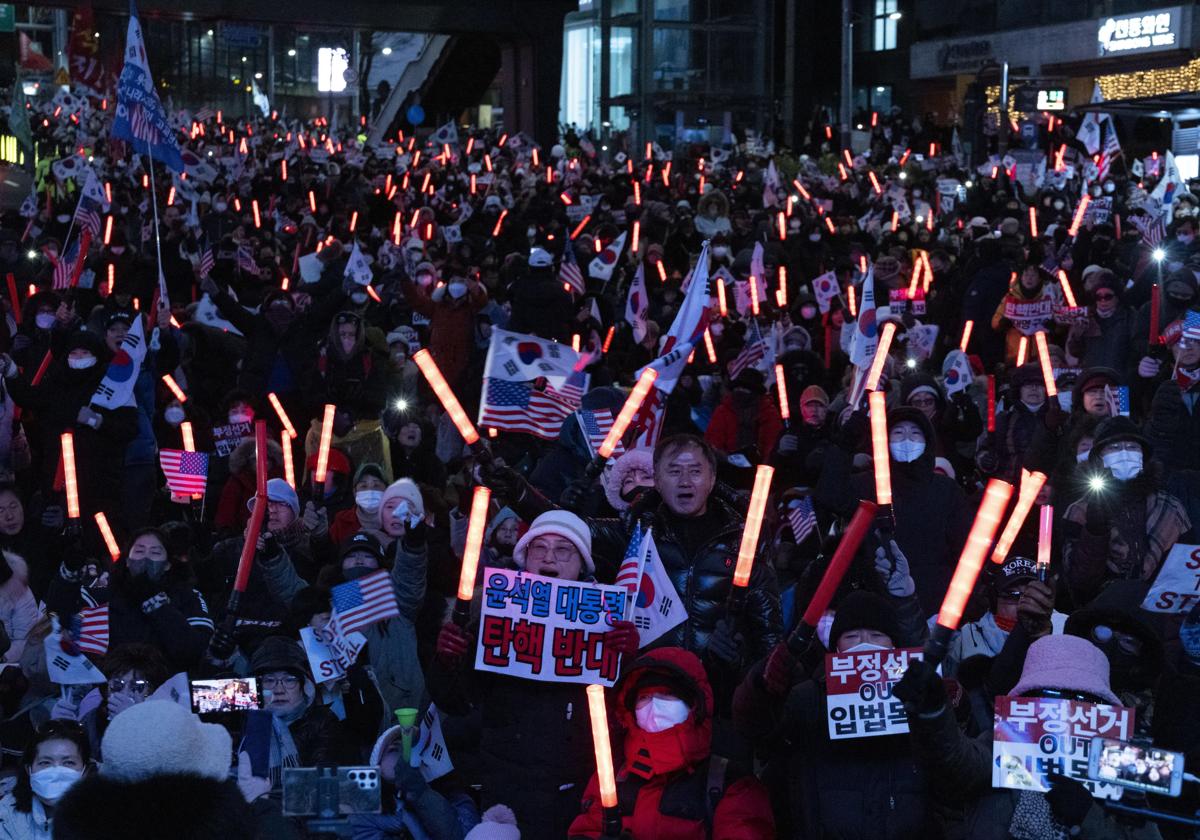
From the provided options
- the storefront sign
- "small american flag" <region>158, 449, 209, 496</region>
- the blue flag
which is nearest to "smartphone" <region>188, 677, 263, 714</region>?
"small american flag" <region>158, 449, 209, 496</region>

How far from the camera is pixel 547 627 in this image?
16.9 feet

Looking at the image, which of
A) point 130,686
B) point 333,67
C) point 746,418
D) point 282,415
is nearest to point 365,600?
point 130,686

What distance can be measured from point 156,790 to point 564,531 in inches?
93.5

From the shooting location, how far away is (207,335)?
12.1m

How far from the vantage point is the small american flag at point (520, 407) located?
761cm

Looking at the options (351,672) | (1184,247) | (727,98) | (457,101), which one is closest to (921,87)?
(727,98)

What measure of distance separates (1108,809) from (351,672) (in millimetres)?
2855

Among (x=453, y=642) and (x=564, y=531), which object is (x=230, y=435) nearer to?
(x=564, y=531)

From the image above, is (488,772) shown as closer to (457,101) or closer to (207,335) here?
(207,335)

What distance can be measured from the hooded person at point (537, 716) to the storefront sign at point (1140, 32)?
37097 mm

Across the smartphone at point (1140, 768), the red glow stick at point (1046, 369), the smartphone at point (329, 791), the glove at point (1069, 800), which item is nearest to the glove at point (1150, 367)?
the red glow stick at point (1046, 369)

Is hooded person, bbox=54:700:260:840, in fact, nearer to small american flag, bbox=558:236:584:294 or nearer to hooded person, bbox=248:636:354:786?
hooded person, bbox=248:636:354:786

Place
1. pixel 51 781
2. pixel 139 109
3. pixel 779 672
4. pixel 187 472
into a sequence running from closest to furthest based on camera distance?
1. pixel 779 672
2. pixel 51 781
3. pixel 187 472
4. pixel 139 109

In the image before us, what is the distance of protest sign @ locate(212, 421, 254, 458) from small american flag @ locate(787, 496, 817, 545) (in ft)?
11.2
